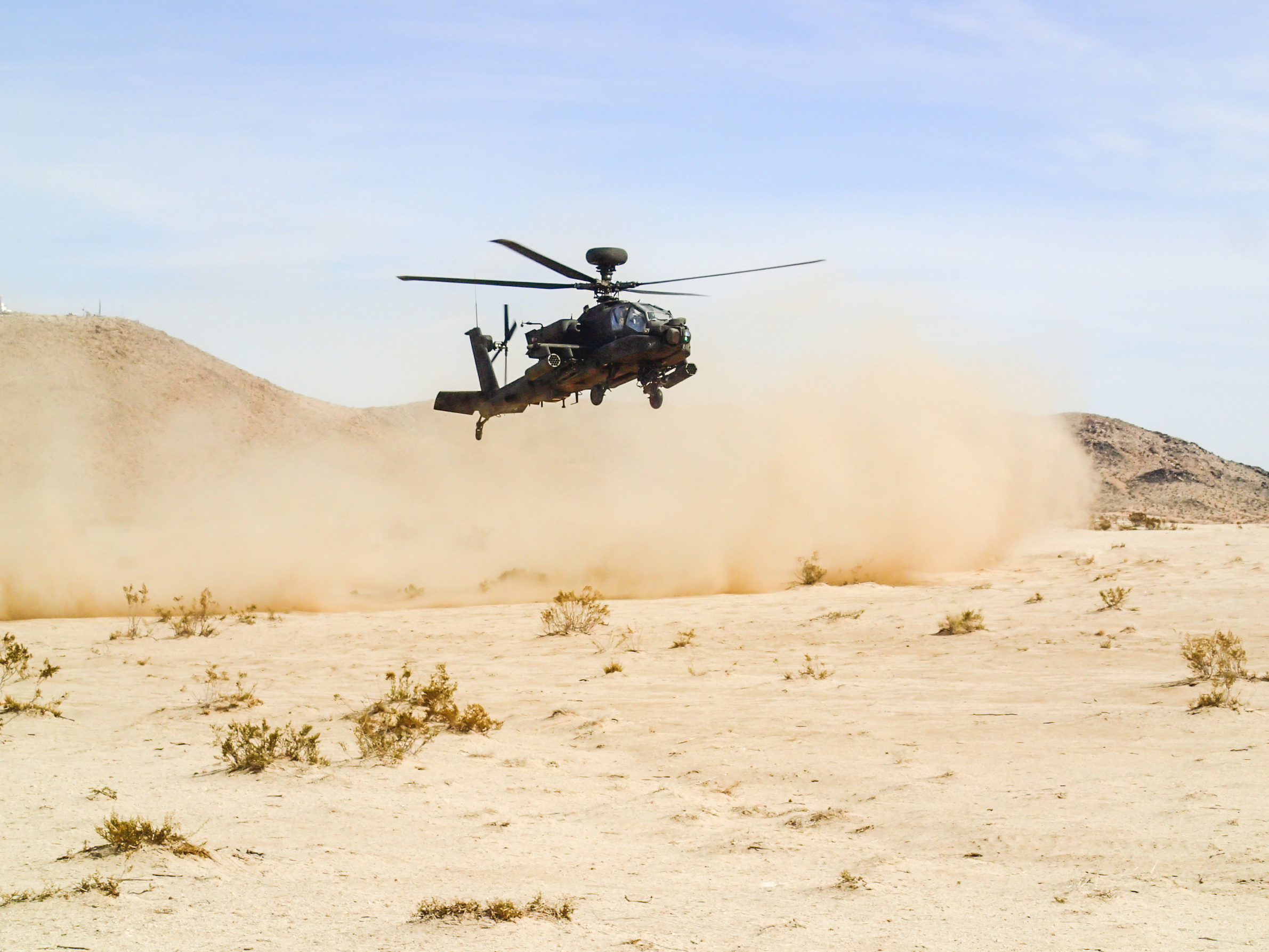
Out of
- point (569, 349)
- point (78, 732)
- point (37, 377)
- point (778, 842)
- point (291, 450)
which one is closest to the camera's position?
point (778, 842)

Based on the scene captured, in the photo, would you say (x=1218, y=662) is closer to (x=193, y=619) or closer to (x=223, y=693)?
(x=223, y=693)

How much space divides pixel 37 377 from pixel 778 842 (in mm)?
64557

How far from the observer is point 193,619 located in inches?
750

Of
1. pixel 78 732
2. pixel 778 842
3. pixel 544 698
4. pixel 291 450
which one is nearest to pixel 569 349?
pixel 544 698

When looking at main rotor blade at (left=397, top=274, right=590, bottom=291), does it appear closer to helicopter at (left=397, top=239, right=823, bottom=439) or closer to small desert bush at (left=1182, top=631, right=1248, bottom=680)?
helicopter at (left=397, top=239, right=823, bottom=439)

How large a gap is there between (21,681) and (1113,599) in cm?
1590

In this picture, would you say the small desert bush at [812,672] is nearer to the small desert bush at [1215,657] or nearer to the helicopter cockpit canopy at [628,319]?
the small desert bush at [1215,657]

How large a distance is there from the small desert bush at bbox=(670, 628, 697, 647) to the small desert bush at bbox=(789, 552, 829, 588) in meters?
7.27

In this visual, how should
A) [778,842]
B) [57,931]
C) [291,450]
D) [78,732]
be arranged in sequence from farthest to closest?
[291,450]
[78,732]
[778,842]
[57,931]

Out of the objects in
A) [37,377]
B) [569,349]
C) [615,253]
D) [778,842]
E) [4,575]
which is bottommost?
[778,842]

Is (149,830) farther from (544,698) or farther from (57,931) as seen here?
(544,698)

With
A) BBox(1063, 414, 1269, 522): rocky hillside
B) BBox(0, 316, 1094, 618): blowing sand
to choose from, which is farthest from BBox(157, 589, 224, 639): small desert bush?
BBox(1063, 414, 1269, 522): rocky hillside

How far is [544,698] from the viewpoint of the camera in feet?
42.2

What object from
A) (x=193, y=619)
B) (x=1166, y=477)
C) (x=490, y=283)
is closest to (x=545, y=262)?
(x=490, y=283)
